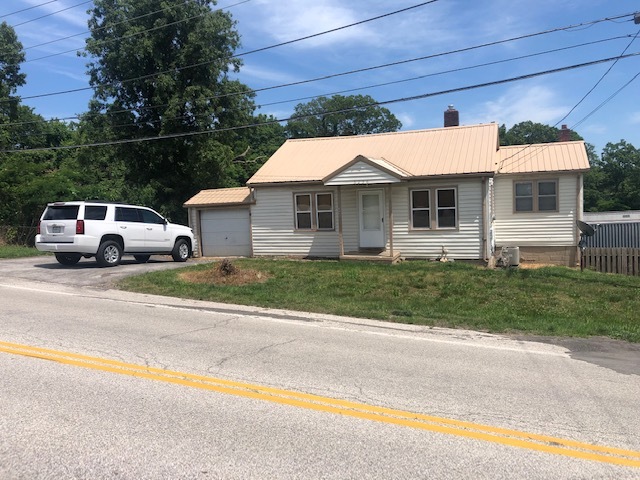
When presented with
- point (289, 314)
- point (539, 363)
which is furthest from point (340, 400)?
point (289, 314)

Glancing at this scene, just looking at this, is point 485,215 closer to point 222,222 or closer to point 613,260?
point 613,260

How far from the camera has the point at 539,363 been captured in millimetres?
6621

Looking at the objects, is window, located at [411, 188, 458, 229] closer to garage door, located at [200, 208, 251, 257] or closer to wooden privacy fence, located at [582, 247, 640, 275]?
wooden privacy fence, located at [582, 247, 640, 275]

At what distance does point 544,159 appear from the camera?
1939 centimetres

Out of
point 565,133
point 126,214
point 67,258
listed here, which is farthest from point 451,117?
point 67,258

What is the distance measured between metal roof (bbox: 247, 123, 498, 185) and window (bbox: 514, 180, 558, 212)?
1875mm

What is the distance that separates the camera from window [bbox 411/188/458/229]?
17.6 m

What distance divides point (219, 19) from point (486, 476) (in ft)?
95.6

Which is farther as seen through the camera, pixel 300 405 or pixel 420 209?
pixel 420 209

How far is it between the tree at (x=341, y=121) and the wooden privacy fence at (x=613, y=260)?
5399 cm

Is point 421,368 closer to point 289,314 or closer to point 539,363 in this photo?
point 539,363

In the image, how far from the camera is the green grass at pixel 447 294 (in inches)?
375

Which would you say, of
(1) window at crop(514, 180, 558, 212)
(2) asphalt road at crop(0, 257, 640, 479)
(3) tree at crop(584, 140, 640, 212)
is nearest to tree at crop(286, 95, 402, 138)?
(3) tree at crop(584, 140, 640, 212)

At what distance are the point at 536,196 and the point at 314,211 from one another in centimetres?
823
